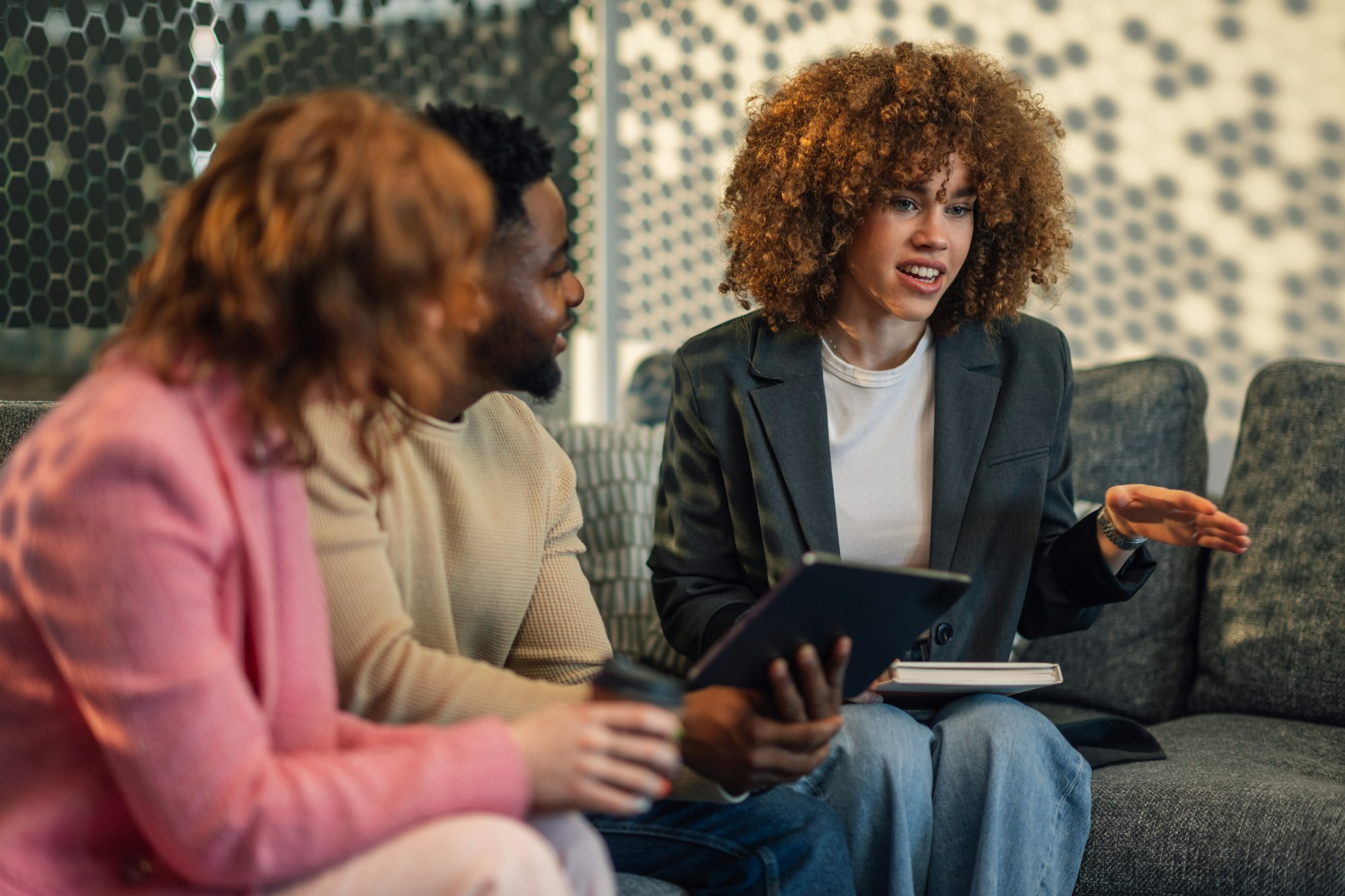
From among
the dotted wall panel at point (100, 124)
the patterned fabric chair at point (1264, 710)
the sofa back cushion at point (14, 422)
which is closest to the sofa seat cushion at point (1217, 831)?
the patterned fabric chair at point (1264, 710)

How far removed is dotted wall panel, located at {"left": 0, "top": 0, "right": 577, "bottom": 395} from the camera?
2248 mm

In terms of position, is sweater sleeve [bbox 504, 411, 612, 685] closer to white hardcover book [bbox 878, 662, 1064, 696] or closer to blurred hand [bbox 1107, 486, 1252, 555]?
white hardcover book [bbox 878, 662, 1064, 696]

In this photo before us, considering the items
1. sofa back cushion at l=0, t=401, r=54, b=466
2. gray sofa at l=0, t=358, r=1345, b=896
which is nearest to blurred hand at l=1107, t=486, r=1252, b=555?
gray sofa at l=0, t=358, r=1345, b=896

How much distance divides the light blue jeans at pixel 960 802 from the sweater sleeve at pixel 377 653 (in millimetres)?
469

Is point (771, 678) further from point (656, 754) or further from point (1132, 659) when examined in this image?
point (1132, 659)

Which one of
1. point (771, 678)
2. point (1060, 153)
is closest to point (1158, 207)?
point (1060, 153)

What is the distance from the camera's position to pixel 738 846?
133cm

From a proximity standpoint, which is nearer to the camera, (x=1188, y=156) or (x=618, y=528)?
(x=618, y=528)

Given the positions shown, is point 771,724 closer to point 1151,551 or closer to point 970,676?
point 970,676

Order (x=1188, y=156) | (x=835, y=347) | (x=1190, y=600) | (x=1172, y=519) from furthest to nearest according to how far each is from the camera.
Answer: (x=1188, y=156)
(x=1190, y=600)
(x=835, y=347)
(x=1172, y=519)

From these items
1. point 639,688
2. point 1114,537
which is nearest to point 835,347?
point 1114,537

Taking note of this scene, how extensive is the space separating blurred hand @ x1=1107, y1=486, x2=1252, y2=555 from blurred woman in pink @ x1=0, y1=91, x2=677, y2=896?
0.85 m

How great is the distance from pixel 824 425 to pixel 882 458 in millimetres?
94

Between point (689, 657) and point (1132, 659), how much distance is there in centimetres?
77
